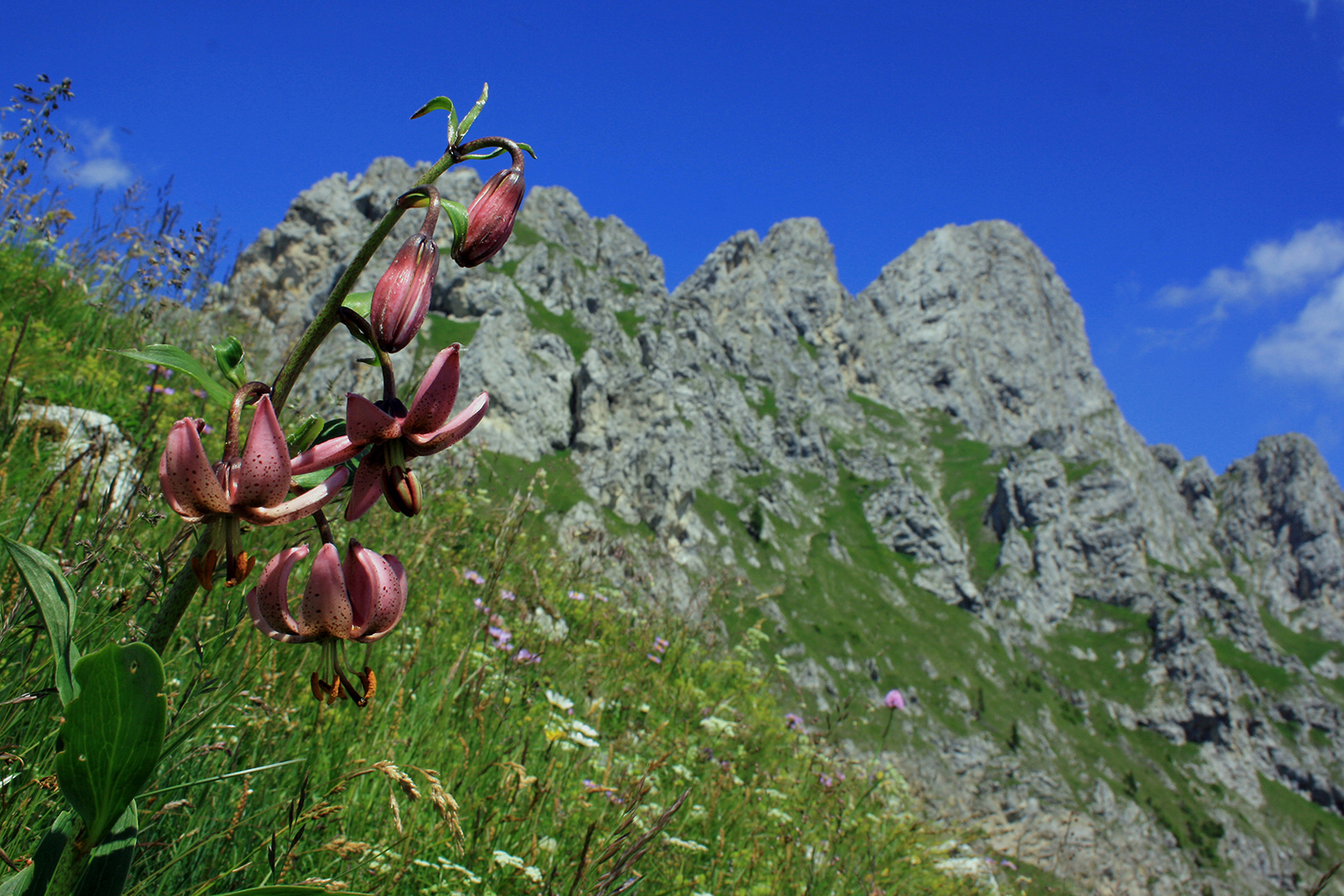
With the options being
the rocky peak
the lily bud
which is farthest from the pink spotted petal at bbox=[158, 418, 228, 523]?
the rocky peak

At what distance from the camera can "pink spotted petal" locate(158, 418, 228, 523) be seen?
0.89 metres

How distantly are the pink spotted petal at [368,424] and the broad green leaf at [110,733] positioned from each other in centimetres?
35

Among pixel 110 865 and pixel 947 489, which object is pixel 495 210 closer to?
pixel 110 865

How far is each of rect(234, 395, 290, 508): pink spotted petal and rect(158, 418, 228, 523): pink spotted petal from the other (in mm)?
30

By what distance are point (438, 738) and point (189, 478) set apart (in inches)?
76.0

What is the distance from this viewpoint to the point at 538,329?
8681cm

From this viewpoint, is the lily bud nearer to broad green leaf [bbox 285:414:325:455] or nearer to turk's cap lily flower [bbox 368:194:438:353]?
turk's cap lily flower [bbox 368:194:438:353]

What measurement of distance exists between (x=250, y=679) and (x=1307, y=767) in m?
151

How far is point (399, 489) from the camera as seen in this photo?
1037mm

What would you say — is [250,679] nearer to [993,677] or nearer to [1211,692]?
[993,677]

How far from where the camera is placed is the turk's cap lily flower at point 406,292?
1022mm

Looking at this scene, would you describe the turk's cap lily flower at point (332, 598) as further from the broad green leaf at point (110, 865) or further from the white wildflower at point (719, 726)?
the white wildflower at point (719, 726)

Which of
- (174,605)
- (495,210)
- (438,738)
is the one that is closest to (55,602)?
(174,605)

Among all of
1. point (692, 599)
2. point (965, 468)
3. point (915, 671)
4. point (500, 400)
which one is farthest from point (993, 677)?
point (692, 599)
